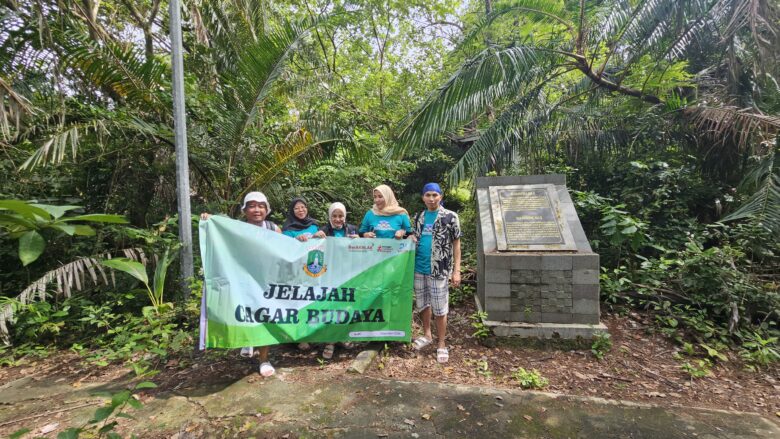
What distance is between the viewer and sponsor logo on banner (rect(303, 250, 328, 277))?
11.1 ft

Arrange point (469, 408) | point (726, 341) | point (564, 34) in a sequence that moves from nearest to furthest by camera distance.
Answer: point (469, 408) < point (726, 341) < point (564, 34)

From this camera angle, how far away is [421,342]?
12.2 ft

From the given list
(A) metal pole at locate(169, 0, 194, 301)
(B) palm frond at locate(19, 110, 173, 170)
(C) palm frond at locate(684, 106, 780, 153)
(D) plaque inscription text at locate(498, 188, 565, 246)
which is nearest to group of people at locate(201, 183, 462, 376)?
(A) metal pole at locate(169, 0, 194, 301)

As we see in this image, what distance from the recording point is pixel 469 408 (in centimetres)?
261

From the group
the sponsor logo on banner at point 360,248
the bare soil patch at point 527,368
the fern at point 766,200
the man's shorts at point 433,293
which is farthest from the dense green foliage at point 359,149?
the man's shorts at point 433,293

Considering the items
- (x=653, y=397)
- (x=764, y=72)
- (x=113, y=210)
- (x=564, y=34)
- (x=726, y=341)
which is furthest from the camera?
(x=564, y=34)

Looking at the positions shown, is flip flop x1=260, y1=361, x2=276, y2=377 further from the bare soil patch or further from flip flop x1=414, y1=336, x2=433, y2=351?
flip flop x1=414, y1=336, x2=433, y2=351

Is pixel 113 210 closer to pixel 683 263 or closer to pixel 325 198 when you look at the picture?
pixel 325 198

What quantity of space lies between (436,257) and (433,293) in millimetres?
357

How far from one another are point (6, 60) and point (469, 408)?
6.24 metres

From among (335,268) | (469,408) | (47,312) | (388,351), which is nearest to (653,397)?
(469,408)

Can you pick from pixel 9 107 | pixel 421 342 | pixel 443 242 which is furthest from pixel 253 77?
pixel 421 342

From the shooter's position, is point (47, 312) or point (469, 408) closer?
point (469, 408)

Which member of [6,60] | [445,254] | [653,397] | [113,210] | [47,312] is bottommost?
[653,397]
